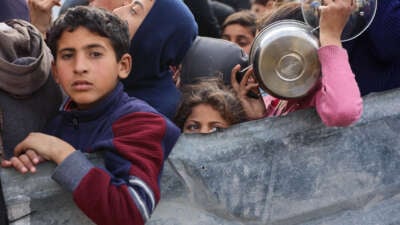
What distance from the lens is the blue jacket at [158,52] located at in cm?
236

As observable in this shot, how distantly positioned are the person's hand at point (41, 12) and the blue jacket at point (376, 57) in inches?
46.6

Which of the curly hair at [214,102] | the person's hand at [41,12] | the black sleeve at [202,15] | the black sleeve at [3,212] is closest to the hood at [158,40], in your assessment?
the curly hair at [214,102]

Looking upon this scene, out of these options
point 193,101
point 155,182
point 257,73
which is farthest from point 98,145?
point 193,101

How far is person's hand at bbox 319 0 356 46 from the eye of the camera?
2008mm

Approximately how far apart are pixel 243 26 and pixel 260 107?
63.1 inches

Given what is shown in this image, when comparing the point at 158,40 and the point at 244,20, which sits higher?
the point at 158,40

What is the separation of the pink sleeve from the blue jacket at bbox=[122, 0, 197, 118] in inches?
25.2

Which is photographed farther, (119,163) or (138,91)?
(138,91)

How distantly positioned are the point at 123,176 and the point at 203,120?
2.43 feet

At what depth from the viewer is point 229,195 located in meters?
1.88

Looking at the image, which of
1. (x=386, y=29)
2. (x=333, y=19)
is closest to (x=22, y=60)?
(x=333, y=19)

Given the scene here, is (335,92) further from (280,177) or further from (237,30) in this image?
(237,30)

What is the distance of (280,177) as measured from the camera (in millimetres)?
1947

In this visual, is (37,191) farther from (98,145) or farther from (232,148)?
(232,148)
